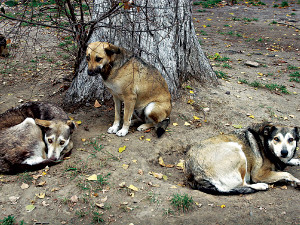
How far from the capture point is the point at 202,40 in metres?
13.3

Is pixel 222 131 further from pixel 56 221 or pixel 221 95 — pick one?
pixel 56 221

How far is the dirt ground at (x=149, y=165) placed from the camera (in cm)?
383

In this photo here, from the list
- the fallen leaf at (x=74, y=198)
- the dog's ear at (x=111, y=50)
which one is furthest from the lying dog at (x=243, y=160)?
the dog's ear at (x=111, y=50)

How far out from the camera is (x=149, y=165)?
16.7 ft

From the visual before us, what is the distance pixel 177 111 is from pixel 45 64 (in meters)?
5.42

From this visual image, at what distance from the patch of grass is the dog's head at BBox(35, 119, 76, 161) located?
2179 mm

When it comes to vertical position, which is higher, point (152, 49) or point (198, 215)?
Answer: point (152, 49)

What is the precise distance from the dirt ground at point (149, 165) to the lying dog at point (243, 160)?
0.18 metres

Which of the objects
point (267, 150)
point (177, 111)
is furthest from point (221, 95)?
point (267, 150)

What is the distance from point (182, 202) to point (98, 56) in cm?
288

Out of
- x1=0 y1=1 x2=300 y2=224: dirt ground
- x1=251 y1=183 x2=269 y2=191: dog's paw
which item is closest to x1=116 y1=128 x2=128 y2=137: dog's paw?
x1=0 y1=1 x2=300 y2=224: dirt ground

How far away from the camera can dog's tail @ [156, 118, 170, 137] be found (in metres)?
5.81

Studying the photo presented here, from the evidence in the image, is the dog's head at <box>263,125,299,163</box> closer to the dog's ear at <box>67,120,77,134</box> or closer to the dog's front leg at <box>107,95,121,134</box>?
the dog's front leg at <box>107,95,121,134</box>

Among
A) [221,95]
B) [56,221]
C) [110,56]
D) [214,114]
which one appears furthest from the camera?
[221,95]
